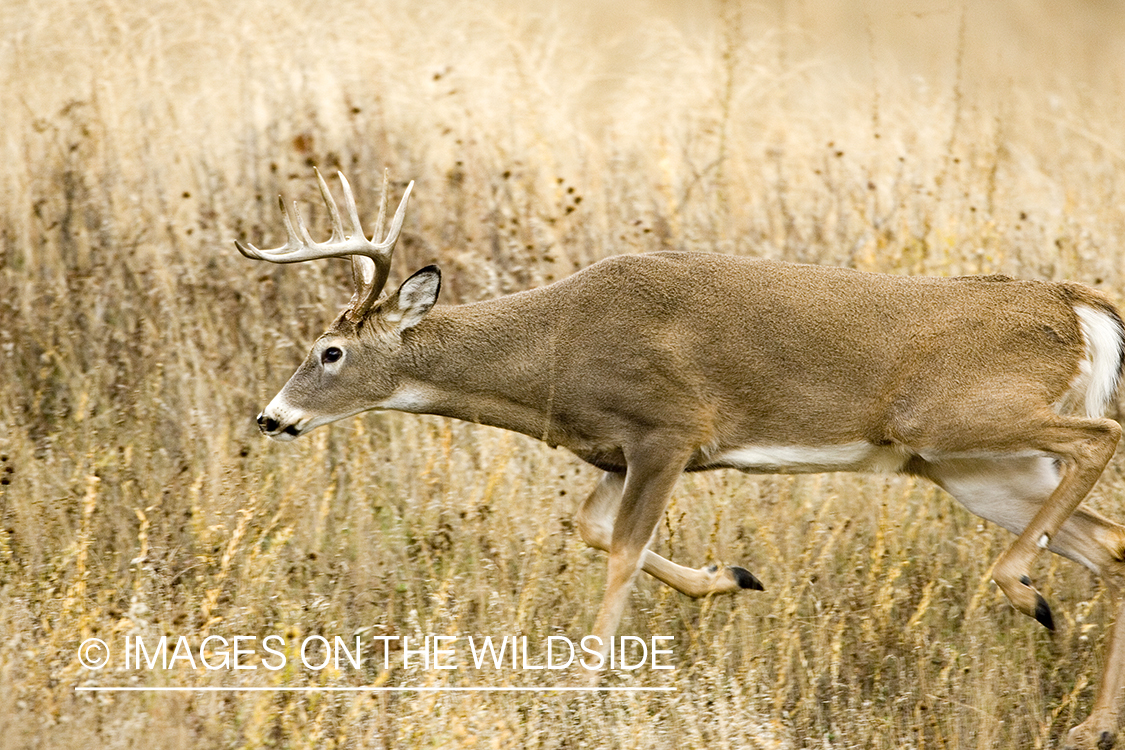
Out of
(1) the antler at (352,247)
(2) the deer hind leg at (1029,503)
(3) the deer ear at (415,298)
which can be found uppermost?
(1) the antler at (352,247)

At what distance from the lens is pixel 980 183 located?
9812 mm

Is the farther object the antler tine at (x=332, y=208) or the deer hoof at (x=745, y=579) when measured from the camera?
A: the deer hoof at (x=745, y=579)

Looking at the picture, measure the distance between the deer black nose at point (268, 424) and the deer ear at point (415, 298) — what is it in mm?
633

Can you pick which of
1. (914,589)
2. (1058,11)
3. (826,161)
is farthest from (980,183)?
(1058,11)

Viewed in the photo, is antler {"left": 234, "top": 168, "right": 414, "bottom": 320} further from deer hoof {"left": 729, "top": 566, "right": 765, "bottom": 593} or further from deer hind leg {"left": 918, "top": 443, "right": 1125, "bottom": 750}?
deer hind leg {"left": 918, "top": 443, "right": 1125, "bottom": 750}

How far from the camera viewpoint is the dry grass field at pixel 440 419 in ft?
17.8

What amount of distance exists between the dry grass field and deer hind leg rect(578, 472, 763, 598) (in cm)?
12

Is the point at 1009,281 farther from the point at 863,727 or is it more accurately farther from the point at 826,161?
the point at 826,161

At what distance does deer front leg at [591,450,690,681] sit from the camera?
18.8 feet

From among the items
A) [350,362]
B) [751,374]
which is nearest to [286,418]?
[350,362]

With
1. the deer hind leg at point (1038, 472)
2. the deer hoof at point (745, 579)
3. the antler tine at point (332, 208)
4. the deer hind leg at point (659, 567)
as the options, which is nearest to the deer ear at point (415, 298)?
the antler tine at point (332, 208)

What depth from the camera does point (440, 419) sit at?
Result: 7.58 metres

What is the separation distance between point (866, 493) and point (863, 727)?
1795mm

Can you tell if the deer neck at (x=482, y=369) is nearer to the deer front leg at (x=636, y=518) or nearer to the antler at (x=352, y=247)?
the antler at (x=352, y=247)
